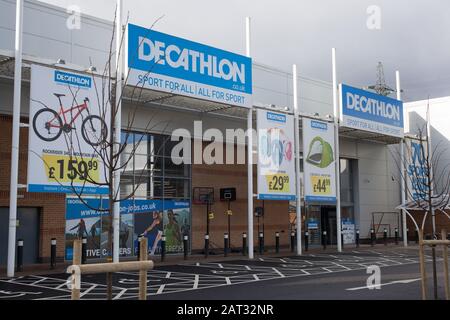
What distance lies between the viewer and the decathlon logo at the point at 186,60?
1834cm

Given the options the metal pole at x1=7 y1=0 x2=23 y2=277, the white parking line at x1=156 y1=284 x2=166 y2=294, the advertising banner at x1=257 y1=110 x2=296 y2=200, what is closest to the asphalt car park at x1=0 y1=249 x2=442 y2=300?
the white parking line at x1=156 y1=284 x2=166 y2=294

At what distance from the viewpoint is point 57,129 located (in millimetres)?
16547

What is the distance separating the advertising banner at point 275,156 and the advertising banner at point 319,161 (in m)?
0.98

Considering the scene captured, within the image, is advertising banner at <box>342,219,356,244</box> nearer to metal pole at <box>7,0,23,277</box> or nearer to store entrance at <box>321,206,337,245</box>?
store entrance at <box>321,206,337,245</box>

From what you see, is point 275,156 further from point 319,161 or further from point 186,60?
point 186,60

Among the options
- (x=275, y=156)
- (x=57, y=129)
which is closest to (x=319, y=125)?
(x=275, y=156)

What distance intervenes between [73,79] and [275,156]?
9467 millimetres

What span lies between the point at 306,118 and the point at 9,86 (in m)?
12.8

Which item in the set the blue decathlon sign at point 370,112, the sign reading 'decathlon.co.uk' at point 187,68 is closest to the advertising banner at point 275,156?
the sign reading 'decathlon.co.uk' at point 187,68

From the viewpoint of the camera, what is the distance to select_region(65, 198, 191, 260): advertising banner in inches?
810

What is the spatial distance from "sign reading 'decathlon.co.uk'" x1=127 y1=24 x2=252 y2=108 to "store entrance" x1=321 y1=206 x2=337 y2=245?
11.8 metres

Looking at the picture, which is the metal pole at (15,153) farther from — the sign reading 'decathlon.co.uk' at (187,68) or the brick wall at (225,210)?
the brick wall at (225,210)

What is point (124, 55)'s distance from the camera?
60.2 ft
